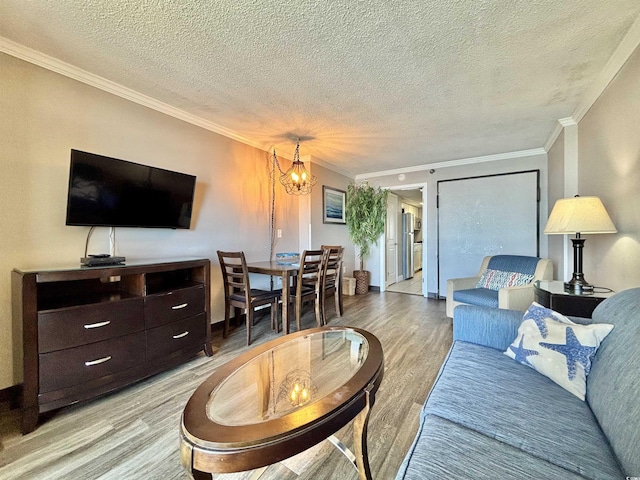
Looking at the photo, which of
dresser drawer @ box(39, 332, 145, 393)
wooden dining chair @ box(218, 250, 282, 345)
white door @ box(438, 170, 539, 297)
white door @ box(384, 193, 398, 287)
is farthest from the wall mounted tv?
white door @ box(384, 193, 398, 287)

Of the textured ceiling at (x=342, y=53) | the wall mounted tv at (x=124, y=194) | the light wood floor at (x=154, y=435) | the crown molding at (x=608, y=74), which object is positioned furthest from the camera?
the wall mounted tv at (x=124, y=194)

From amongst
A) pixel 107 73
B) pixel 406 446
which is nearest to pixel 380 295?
pixel 406 446

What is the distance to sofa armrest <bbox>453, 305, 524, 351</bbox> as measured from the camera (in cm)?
153

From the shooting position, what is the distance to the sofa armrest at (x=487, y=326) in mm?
1530

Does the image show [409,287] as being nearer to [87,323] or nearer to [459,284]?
[459,284]

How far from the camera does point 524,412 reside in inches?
38.9

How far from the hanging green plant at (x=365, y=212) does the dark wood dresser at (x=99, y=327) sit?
325 cm

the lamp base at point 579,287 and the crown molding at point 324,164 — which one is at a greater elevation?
the crown molding at point 324,164

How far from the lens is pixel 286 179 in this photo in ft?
13.3

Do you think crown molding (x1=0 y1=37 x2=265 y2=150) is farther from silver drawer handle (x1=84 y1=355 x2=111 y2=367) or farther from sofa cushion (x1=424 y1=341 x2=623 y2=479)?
sofa cushion (x1=424 y1=341 x2=623 y2=479)

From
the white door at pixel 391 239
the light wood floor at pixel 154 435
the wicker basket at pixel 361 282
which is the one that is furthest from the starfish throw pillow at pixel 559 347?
the white door at pixel 391 239

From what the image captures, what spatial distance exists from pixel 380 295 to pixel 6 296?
14.9ft

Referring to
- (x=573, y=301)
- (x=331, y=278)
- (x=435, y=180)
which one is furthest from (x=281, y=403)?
(x=435, y=180)

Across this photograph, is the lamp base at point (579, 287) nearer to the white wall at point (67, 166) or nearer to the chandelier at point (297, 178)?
the chandelier at point (297, 178)
